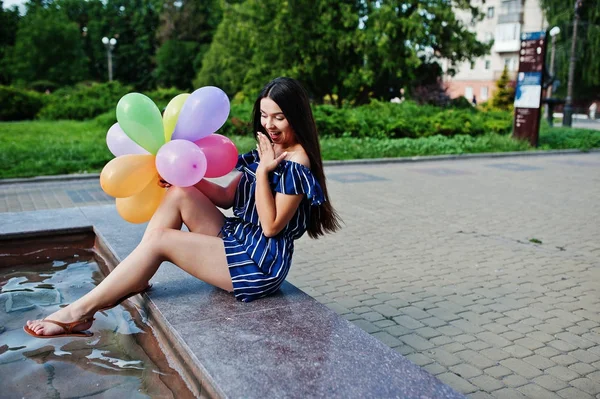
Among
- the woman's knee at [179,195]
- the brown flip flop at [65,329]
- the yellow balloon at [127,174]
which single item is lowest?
the brown flip flop at [65,329]

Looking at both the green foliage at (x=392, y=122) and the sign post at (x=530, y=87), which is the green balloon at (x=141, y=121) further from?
the sign post at (x=530, y=87)

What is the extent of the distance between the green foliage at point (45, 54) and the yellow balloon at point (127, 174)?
39.9 m

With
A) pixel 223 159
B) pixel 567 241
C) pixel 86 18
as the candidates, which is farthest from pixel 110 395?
pixel 86 18

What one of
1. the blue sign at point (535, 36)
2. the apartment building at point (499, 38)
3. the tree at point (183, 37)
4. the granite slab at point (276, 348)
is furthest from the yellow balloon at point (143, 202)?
the tree at point (183, 37)

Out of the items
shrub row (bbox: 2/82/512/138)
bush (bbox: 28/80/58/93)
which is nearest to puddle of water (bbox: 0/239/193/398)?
shrub row (bbox: 2/82/512/138)

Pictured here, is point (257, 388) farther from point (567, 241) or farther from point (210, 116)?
point (567, 241)

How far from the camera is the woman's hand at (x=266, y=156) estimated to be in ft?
9.97

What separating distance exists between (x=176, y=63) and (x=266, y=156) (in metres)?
51.7

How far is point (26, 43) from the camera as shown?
39.1m


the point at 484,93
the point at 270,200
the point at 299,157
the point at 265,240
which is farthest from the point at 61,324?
the point at 484,93

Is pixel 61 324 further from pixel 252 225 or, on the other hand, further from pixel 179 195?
pixel 252 225

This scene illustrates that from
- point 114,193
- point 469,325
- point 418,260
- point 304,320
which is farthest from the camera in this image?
point 418,260

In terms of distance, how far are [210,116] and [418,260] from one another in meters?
3.02

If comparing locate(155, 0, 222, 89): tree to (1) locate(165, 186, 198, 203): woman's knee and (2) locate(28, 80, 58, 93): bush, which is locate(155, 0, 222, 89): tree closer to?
(2) locate(28, 80, 58, 93): bush
